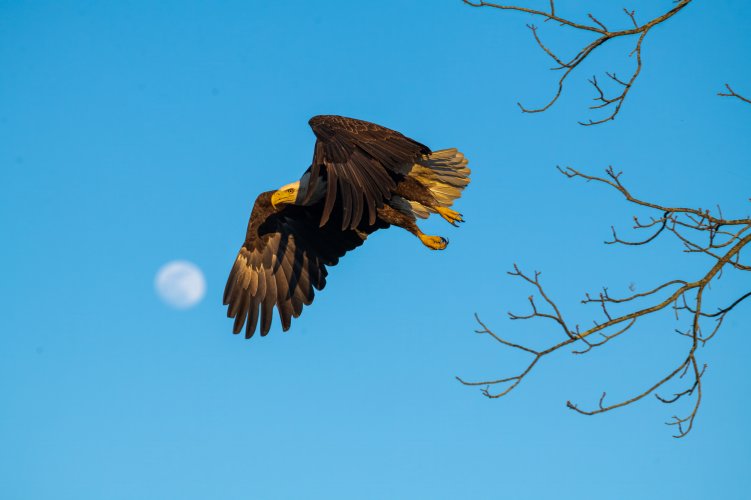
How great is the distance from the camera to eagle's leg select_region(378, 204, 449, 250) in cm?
643

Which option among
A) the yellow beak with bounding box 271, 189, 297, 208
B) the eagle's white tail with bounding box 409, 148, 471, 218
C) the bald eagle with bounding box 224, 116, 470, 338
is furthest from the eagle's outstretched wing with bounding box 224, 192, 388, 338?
the eagle's white tail with bounding box 409, 148, 471, 218

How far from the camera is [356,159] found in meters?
5.01

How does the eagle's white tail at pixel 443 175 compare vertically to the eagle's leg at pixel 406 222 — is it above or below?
above

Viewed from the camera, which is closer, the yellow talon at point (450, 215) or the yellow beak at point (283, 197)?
the yellow talon at point (450, 215)

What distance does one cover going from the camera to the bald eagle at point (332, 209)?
501 centimetres

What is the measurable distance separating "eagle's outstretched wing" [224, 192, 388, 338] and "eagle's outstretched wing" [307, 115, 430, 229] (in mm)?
1755

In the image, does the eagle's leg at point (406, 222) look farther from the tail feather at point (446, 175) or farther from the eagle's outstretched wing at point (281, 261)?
the eagle's outstretched wing at point (281, 261)

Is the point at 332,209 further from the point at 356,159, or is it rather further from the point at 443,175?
the point at 443,175

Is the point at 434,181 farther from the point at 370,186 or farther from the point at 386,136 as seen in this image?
the point at 370,186

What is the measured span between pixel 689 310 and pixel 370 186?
2.26 m

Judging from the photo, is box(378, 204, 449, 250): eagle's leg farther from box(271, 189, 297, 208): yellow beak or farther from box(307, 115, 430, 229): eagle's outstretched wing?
box(307, 115, 430, 229): eagle's outstretched wing

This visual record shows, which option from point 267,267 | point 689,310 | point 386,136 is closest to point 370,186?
point 386,136

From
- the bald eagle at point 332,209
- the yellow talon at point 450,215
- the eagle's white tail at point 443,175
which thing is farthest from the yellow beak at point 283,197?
the yellow talon at point 450,215

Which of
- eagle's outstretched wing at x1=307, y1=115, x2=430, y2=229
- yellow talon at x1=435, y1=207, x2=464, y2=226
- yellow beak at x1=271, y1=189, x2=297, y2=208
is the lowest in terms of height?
eagle's outstretched wing at x1=307, y1=115, x2=430, y2=229
